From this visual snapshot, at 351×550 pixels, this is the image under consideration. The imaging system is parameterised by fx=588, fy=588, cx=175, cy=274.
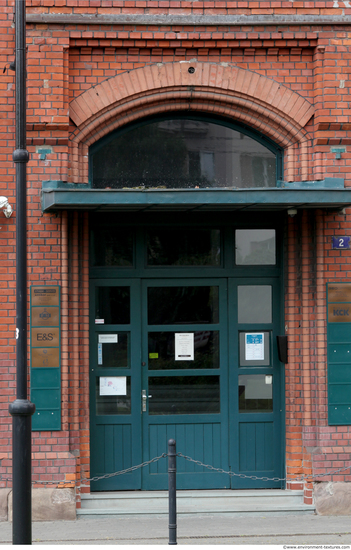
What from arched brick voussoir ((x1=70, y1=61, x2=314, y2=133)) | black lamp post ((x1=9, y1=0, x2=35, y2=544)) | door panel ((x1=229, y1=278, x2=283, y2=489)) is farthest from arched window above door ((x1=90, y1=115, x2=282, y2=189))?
black lamp post ((x1=9, y1=0, x2=35, y2=544))

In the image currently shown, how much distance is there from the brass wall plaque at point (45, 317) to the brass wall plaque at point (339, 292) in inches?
131

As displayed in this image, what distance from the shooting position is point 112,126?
740 centimetres

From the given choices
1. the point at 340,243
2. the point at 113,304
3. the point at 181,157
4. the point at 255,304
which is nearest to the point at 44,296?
the point at 113,304

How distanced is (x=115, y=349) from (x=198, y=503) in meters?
2.16

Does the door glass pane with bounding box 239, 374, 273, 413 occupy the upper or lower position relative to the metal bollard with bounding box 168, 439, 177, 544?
upper

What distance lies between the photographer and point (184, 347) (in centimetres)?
763

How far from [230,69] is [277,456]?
4.95 meters

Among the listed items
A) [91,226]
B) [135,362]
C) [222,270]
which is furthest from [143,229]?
[135,362]

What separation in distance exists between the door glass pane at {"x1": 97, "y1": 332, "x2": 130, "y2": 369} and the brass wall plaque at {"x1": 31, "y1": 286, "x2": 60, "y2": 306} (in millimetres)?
843

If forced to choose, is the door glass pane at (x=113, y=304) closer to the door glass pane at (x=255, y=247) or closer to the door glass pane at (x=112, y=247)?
the door glass pane at (x=112, y=247)

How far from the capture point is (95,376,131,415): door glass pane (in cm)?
753

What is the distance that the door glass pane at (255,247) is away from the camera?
25.4 feet

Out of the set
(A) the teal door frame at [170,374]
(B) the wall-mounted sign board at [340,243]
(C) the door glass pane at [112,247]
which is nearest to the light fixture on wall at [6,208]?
(C) the door glass pane at [112,247]

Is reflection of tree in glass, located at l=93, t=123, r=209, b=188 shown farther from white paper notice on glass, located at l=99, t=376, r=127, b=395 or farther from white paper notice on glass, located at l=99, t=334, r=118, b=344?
white paper notice on glass, located at l=99, t=376, r=127, b=395
